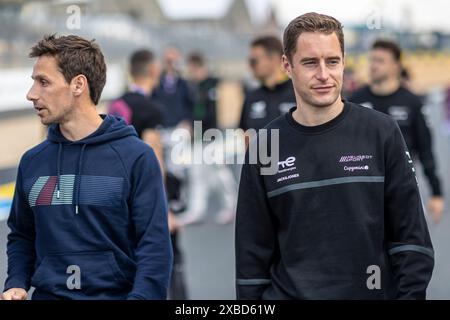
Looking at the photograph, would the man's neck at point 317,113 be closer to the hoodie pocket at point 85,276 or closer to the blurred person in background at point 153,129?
the hoodie pocket at point 85,276

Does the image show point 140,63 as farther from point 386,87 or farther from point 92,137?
point 92,137

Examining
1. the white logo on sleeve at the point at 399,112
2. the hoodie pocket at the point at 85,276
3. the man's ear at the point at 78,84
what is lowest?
the hoodie pocket at the point at 85,276

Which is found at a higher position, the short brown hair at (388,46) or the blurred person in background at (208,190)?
the short brown hair at (388,46)

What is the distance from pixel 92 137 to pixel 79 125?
3.1 inches

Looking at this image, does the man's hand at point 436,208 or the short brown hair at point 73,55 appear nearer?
the short brown hair at point 73,55

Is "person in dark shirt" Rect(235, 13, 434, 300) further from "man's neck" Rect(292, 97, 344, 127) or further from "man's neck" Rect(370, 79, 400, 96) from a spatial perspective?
"man's neck" Rect(370, 79, 400, 96)

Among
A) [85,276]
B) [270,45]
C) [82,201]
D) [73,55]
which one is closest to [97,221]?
[82,201]

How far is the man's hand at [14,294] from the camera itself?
3289 mm

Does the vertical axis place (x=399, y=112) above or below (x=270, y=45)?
below

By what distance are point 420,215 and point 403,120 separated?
12.1ft

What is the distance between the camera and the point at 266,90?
757 cm

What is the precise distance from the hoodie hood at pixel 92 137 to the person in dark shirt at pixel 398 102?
142 inches

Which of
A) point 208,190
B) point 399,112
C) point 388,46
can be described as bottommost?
point 208,190

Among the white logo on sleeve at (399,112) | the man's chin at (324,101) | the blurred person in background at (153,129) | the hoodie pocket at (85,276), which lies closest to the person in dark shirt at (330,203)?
A: the man's chin at (324,101)
